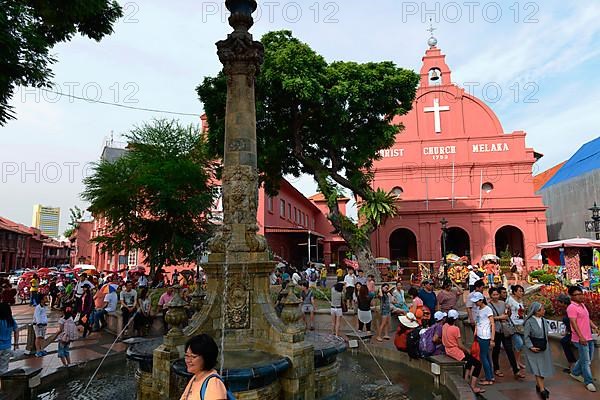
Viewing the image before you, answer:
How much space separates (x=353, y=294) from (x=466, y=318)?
4.99 m

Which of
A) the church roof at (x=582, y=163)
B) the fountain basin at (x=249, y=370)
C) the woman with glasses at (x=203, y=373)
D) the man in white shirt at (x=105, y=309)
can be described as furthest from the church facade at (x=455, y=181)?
the woman with glasses at (x=203, y=373)

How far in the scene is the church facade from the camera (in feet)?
108

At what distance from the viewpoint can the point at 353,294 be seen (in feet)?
50.1

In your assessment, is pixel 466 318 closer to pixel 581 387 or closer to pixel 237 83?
pixel 581 387

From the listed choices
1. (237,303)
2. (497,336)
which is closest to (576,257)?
(497,336)

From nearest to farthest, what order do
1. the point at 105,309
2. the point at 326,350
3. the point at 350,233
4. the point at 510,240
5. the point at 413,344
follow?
1. the point at 326,350
2. the point at 413,344
3. the point at 105,309
4. the point at 350,233
5. the point at 510,240

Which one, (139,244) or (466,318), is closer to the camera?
(466,318)

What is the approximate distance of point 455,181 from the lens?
3481cm

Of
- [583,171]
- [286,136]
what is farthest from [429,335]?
[583,171]

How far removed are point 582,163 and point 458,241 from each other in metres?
13.6

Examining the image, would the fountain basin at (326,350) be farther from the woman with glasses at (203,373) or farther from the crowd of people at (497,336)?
the woman with glasses at (203,373)

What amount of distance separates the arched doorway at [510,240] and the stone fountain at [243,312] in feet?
107

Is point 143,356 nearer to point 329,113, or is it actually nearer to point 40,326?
point 40,326

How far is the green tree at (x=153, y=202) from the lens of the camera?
21812 mm
